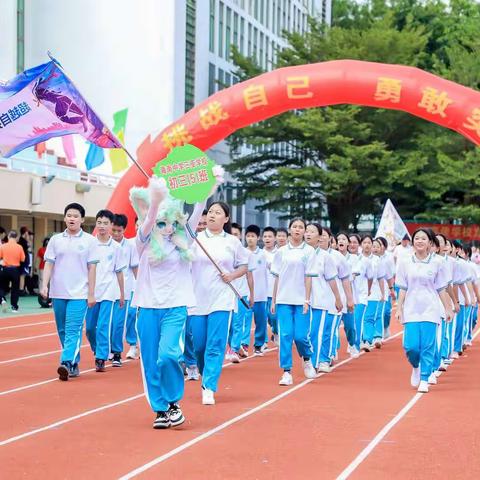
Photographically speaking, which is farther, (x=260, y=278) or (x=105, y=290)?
(x=260, y=278)

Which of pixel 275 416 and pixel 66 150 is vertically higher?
pixel 66 150

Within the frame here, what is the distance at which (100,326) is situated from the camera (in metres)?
12.2

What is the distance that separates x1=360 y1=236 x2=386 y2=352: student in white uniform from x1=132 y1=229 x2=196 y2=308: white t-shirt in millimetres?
8237

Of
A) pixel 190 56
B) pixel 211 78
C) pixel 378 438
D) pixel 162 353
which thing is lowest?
pixel 378 438

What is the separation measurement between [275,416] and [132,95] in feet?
103

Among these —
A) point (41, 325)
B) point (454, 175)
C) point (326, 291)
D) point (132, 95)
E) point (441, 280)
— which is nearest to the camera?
point (441, 280)

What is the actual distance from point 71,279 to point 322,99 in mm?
7457

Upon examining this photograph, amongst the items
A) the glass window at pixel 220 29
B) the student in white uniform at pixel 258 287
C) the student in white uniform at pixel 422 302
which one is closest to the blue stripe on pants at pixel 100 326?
the student in white uniform at pixel 258 287

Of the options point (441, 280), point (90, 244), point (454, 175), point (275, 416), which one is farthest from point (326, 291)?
point (454, 175)

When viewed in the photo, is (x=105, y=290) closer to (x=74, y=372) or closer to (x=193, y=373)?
(x=74, y=372)

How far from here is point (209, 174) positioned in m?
8.45

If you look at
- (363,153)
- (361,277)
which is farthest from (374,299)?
(363,153)

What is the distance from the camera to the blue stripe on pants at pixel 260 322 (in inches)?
600

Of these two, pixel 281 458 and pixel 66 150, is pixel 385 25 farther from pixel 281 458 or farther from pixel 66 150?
pixel 281 458
